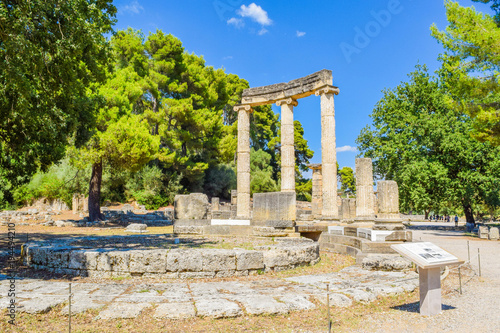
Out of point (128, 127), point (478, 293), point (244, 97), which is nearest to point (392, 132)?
point (244, 97)

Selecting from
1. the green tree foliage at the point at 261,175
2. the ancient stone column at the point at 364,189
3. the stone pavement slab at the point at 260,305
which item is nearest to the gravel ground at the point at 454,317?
the stone pavement slab at the point at 260,305

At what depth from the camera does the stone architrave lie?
424 inches

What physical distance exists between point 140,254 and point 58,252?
1.76m

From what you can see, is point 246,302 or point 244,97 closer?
point 246,302

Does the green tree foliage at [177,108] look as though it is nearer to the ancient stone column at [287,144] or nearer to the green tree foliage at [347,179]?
the ancient stone column at [287,144]

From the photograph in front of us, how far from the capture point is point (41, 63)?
24.4 ft

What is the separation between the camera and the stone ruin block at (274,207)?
11.8 m

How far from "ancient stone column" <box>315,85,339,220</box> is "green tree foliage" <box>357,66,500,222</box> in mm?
6390

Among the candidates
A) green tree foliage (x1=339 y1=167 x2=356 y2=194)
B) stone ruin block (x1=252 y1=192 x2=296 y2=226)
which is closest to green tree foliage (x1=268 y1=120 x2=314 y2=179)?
green tree foliage (x1=339 y1=167 x2=356 y2=194)

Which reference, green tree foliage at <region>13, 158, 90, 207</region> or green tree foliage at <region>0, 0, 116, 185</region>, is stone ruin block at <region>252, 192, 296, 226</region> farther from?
green tree foliage at <region>13, 158, 90, 207</region>

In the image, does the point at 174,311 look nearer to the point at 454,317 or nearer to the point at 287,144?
the point at 454,317

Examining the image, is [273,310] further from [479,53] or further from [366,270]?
[479,53]

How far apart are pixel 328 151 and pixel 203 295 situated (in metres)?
13.1

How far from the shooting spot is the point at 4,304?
14.5 ft
